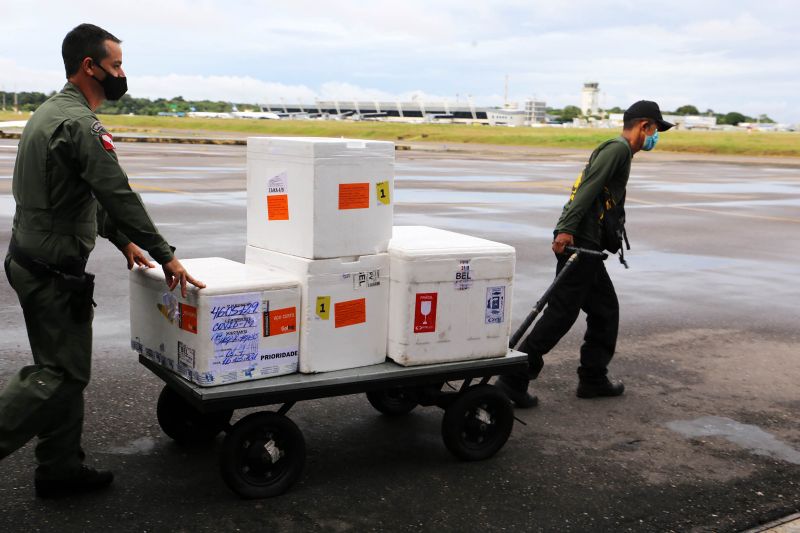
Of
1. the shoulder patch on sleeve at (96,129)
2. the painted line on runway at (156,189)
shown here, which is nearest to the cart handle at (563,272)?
the shoulder patch on sleeve at (96,129)

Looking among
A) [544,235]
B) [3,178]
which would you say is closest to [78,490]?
[544,235]

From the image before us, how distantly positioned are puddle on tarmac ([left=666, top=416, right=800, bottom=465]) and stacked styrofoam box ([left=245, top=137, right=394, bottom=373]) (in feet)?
6.85

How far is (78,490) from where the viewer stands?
4.14m

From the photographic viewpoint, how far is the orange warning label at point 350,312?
4320mm

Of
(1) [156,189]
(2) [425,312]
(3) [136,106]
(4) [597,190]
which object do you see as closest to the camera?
(2) [425,312]

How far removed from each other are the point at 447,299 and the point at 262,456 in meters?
1.19

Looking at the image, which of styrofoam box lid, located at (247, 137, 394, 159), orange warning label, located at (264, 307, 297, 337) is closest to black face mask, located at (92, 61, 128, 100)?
styrofoam box lid, located at (247, 137, 394, 159)

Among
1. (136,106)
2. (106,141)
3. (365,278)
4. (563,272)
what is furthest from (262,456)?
(136,106)

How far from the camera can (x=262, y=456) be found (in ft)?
13.6

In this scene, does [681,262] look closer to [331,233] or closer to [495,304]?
[495,304]

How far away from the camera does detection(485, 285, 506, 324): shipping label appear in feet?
15.3

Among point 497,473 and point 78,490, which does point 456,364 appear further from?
point 78,490

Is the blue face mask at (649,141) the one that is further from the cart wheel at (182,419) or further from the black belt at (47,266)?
the black belt at (47,266)

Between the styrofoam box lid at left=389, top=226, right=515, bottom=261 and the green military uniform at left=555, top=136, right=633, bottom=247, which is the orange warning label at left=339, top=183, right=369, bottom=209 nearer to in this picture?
the styrofoam box lid at left=389, top=226, right=515, bottom=261
